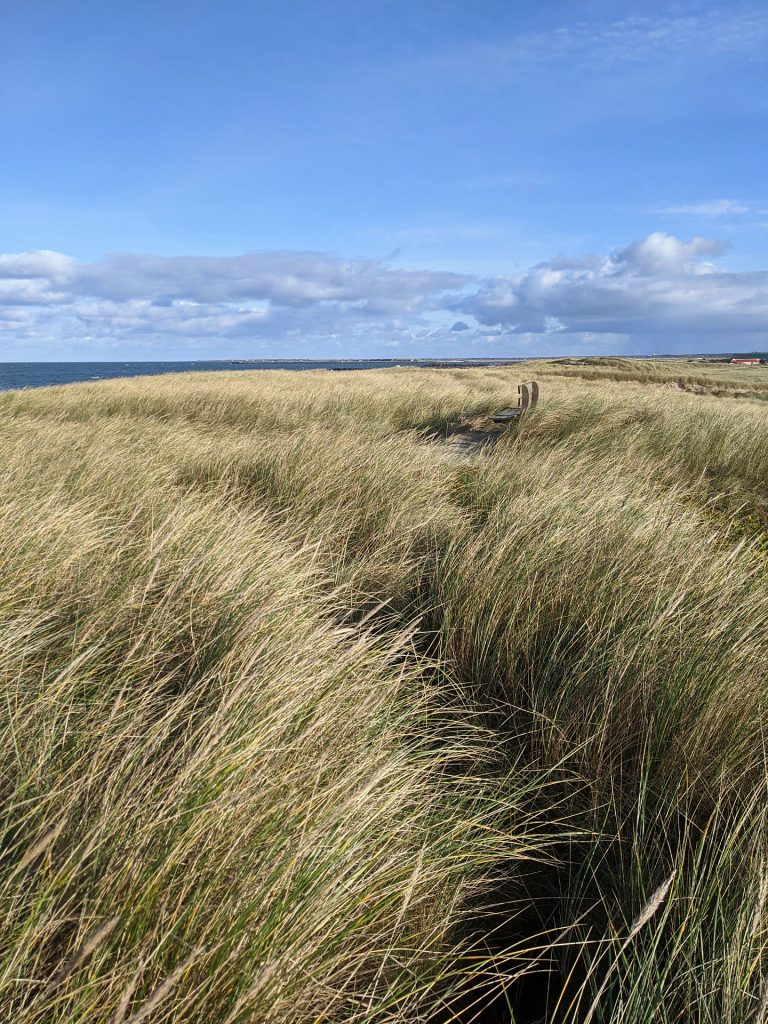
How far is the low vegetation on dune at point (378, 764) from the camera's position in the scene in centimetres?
115

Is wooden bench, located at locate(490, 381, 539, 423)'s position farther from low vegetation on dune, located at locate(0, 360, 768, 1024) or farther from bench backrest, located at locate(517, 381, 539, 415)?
low vegetation on dune, located at locate(0, 360, 768, 1024)

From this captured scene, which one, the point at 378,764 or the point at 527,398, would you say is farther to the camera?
the point at 527,398

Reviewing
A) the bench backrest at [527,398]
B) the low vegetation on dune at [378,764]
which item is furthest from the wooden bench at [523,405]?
the low vegetation on dune at [378,764]

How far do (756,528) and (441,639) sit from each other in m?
3.94

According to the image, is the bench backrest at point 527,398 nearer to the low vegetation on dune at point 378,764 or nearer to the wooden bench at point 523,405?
the wooden bench at point 523,405

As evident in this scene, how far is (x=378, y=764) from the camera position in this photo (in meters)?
1.74

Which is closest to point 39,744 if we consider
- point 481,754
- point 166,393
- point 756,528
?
point 481,754

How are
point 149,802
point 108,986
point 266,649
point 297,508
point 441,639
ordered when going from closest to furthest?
point 108,986 → point 149,802 → point 266,649 → point 441,639 → point 297,508

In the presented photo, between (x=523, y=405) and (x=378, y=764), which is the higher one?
(x=523, y=405)

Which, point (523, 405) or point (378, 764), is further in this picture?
point (523, 405)

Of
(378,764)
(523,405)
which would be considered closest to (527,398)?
(523,405)

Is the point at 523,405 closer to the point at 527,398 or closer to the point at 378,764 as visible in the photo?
the point at 527,398

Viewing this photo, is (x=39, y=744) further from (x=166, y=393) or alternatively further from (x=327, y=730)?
(x=166, y=393)

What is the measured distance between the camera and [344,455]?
5371 millimetres
